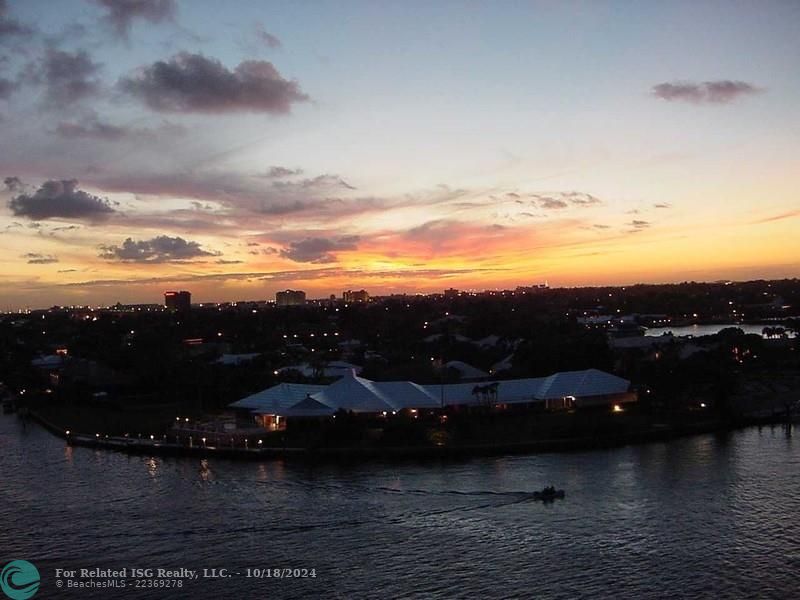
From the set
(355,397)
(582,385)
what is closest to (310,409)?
(355,397)

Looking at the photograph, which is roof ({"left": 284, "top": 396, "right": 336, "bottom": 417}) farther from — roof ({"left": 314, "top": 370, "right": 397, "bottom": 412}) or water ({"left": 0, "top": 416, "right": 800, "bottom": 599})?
water ({"left": 0, "top": 416, "right": 800, "bottom": 599})

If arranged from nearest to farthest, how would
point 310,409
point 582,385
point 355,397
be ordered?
point 310,409 < point 355,397 < point 582,385

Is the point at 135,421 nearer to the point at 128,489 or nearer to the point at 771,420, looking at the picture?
the point at 128,489

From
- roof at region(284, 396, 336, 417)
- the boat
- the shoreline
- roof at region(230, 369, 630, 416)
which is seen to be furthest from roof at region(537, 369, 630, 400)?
the boat

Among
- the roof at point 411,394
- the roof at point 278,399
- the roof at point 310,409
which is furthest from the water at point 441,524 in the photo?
the roof at point 411,394

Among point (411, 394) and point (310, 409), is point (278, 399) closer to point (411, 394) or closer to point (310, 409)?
point (310, 409)
